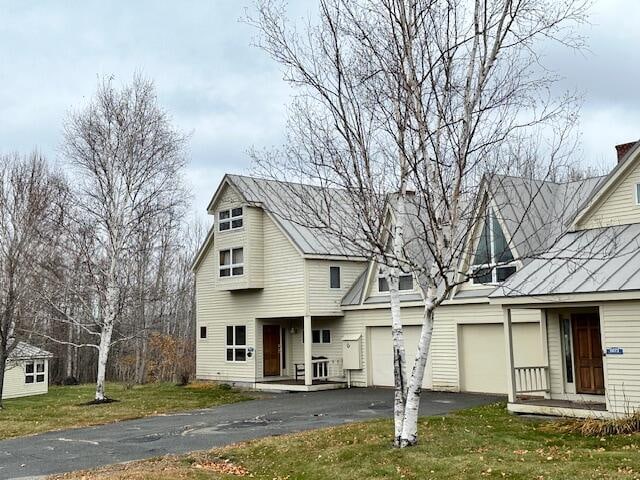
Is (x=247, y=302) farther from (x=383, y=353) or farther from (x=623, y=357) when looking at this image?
(x=623, y=357)

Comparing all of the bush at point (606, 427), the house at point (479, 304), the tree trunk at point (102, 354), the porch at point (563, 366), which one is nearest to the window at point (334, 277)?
the house at point (479, 304)

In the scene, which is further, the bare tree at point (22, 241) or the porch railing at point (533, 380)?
the bare tree at point (22, 241)

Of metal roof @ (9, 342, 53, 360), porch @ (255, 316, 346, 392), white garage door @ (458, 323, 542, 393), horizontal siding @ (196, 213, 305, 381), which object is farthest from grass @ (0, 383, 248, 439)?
metal roof @ (9, 342, 53, 360)

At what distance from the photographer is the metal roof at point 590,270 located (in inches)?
554

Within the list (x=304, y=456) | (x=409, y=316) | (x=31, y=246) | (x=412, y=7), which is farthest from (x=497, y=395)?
(x=31, y=246)

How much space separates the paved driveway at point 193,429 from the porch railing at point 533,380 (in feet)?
4.63

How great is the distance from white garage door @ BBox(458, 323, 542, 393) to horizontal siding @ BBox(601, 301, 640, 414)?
5.14m

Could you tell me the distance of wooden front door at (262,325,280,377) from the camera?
89.5ft

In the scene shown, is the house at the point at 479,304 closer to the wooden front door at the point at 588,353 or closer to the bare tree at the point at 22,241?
the wooden front door at the point at 588,353

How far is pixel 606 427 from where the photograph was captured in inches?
495

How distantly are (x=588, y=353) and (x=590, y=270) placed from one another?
2592 millimetres

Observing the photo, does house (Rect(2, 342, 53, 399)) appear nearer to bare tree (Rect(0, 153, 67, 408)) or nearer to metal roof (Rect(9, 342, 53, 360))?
metal roof (Rect(9, 342, 53, 360))

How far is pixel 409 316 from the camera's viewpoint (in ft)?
75.9

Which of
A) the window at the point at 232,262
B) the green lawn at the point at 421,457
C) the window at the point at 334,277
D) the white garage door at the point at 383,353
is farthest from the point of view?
the window at the point at 232,262
